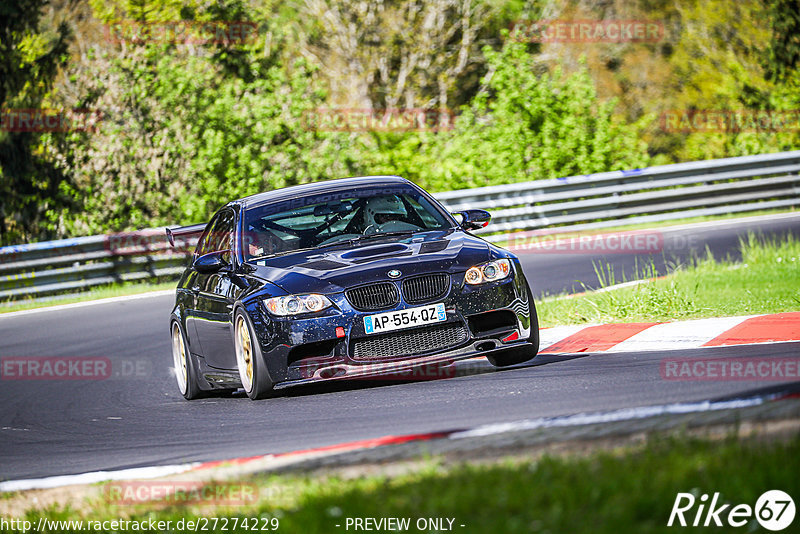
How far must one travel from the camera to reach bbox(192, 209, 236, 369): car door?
838cm

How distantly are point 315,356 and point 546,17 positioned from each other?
31984mm

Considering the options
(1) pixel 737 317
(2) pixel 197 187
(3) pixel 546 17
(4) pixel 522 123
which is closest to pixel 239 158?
(2) pixel 197 187

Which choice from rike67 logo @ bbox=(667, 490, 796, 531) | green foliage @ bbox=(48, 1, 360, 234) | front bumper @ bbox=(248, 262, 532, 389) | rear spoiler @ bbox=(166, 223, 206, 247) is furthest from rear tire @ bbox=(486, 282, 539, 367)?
green foliage @ bbox=(48, 1, 360, 234)

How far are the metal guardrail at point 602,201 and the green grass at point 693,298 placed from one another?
23.1ft

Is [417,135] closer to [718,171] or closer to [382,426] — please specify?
[718,171]

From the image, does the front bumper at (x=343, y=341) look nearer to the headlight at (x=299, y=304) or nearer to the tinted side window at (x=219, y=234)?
the headlight at (x=299, y=304)

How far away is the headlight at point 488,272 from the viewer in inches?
306

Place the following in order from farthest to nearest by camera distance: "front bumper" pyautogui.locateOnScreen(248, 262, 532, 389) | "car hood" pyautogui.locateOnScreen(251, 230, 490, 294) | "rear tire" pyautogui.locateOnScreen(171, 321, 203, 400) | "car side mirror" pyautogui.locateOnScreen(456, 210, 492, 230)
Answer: "rear tire" pyautogui.locateOnScreen(171, 321, 203, 400) < "car side mirror" pyautogui.locateOnScreen(456, 210, 492, 230) < "car hood" pyautogui.locateOnScreen(251, 230, 490, 294) < "front bumper" pyautogui.locateOnScreen(248, 262, 532, 389)

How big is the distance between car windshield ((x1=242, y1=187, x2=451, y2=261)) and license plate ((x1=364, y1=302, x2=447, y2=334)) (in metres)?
1.10

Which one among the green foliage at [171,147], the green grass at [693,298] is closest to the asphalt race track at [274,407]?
the green grass at [693,298]

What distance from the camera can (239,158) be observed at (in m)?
21.9

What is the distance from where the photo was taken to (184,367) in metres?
9.37

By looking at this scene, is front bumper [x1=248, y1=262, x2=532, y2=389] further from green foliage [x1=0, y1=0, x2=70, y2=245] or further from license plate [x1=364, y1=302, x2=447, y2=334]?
green foliage [x1=0, y1=0, x2=70, y2=245]

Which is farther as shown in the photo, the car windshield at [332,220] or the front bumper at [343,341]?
the car windshield at [332,220]
